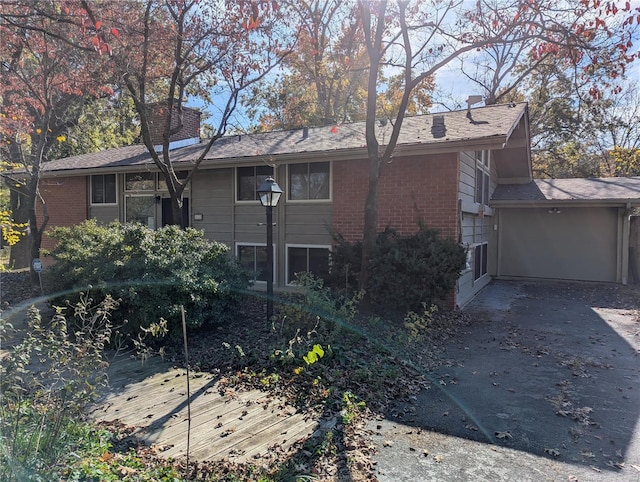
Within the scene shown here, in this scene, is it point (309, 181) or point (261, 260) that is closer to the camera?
point (309, 181)

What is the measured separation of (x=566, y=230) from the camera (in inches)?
500

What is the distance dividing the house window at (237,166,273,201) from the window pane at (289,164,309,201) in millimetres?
554

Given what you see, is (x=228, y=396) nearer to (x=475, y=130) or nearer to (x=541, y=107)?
(x=475, y=130)

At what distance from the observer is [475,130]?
7984 millimetres

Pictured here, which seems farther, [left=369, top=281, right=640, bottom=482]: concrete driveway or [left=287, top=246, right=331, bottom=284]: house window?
[left=287, top=246, right=331, bottom=284]: house window

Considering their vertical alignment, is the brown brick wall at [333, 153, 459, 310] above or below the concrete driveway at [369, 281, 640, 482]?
above

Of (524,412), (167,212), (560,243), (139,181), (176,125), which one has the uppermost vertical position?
(176,125)

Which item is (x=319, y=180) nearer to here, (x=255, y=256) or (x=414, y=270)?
(x=255, y=256)

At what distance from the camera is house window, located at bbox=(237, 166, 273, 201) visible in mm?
10281

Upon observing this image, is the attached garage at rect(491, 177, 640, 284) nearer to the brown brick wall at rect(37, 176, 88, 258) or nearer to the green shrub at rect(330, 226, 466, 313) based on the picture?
the green shrub at rect(330, 226, 466, 313)

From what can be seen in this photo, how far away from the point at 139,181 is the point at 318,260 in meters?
6.05

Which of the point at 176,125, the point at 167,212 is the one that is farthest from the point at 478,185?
the point at 176,125

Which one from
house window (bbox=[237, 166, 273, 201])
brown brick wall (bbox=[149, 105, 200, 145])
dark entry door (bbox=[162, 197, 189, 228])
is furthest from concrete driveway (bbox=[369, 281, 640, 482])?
brown brick wall (bbox=[149, 105, 200, 145])

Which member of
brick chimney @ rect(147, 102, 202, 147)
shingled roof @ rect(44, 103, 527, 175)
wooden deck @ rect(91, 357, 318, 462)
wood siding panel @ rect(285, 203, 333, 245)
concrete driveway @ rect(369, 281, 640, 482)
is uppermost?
brick chimney @ rect(147, 102, 202, 147)
